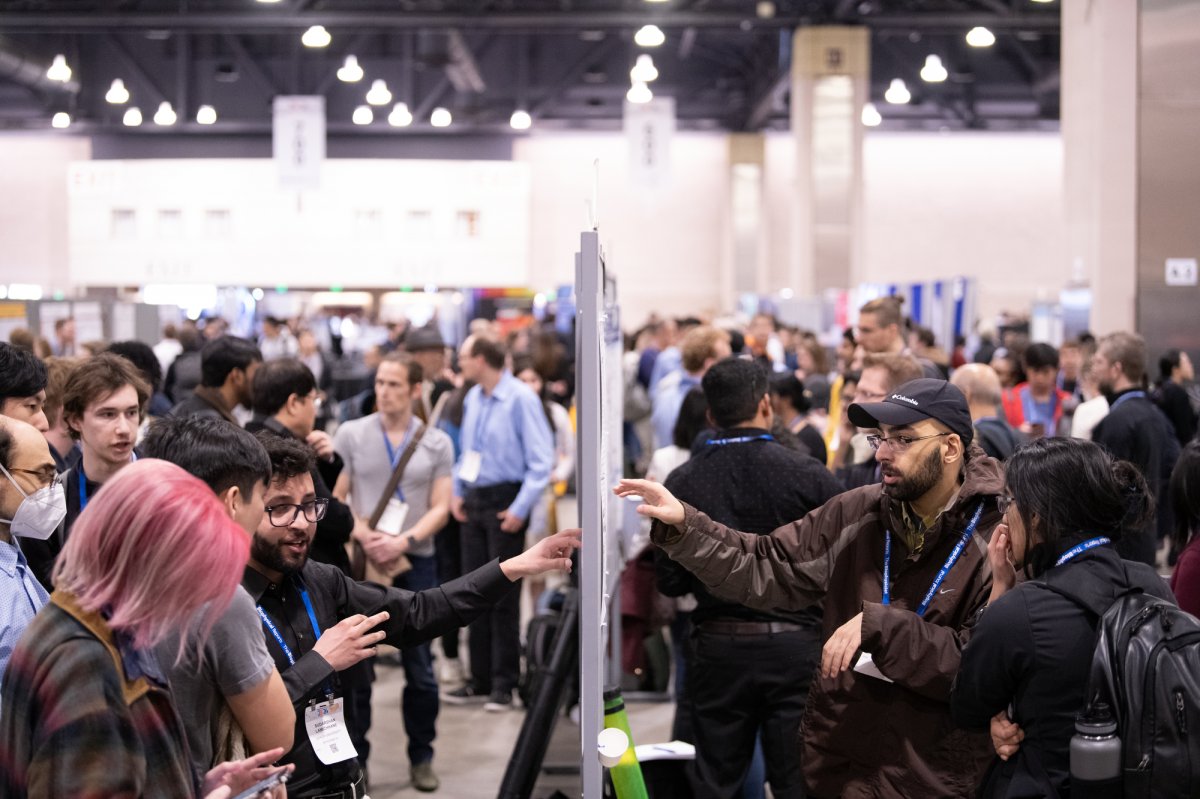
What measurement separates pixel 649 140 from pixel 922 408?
56.1 ft

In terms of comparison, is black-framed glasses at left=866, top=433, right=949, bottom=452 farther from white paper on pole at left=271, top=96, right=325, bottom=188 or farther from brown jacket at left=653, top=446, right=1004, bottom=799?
white paper on pole at left=271, top=96, right=325, bottom=188

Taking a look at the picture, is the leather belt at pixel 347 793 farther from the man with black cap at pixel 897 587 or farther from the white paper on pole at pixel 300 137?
the white paper on pole at pixel 300 137

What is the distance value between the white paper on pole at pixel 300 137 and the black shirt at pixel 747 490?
52.1 ft

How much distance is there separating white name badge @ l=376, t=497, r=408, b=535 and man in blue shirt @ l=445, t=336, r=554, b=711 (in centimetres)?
80

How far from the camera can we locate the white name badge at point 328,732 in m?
2.50

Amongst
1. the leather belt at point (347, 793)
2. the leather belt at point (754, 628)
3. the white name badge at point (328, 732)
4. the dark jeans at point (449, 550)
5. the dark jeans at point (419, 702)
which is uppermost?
the white name badge at point (328, 732)

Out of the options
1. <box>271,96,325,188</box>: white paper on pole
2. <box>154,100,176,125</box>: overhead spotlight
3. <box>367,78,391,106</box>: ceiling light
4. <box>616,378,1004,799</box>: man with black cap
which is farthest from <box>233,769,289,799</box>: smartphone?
<box>154,100,176,125</box>: overhead spotlight

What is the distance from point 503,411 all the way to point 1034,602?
4009 mm

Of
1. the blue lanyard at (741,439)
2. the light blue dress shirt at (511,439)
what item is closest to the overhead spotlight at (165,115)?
the light blue dress shirt at (511,439)

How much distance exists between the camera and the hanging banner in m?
19.4

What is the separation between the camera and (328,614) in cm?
274

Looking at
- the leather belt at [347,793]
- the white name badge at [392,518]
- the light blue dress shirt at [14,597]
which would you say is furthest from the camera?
the white name badge at [392,518]

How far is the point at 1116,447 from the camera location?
5.62 meters

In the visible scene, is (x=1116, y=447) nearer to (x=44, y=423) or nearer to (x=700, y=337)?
(x=700, y=337)
